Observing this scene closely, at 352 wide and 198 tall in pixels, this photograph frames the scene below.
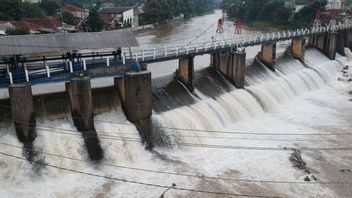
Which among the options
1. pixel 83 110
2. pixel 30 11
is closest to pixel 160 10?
pixel 30 11

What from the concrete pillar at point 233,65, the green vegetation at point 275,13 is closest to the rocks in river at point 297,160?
the concrete pillar at point 233,65

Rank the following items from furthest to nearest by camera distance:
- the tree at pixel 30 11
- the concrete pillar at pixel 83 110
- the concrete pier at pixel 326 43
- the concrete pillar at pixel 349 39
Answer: the tree at pixel 30 11
the concrete pillar at pixel 349 39
the concrete pier at pixel 326 43
the concrete pillar at pixel 83 110

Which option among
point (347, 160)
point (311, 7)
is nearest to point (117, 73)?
point (347, 160)

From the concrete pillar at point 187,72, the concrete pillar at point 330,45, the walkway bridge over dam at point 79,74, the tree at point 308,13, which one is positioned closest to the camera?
the walkway bridge over dam at point 79,74

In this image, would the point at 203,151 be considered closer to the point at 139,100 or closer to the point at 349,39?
the point at 139,100

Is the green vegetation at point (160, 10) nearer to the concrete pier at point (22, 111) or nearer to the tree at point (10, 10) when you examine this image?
the tree at point (10, 10)

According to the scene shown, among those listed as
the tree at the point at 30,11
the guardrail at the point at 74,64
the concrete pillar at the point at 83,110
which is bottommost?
the concrete pillar at the point at 83,110
